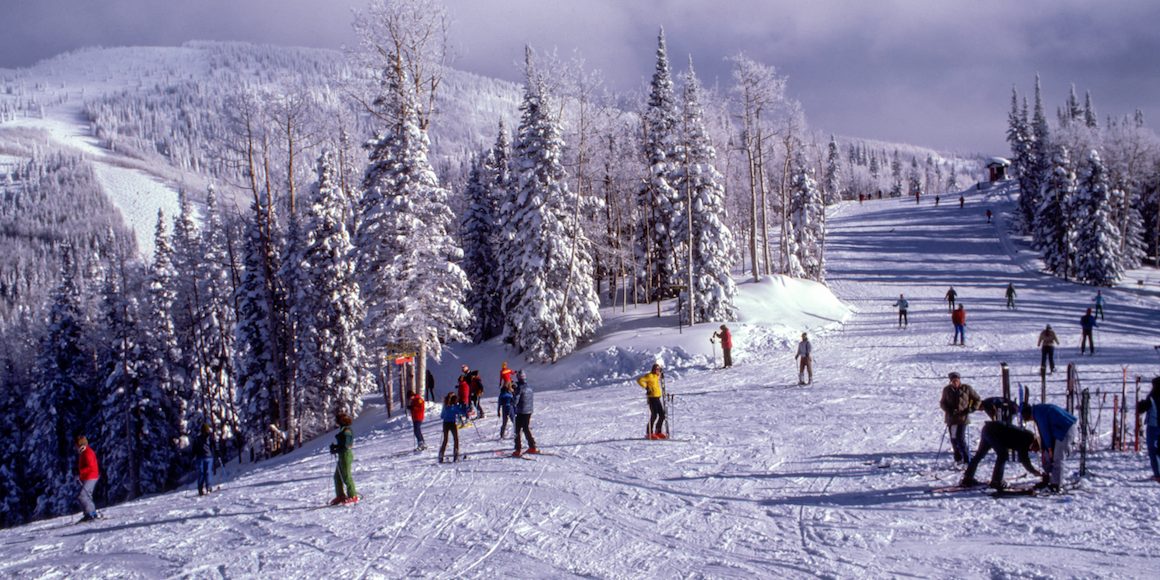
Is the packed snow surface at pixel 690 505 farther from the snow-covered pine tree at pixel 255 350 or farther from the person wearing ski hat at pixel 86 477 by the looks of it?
the snow-covered pine tree at pixel 255 350

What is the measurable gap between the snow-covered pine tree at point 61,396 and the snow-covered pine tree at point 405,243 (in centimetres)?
2906

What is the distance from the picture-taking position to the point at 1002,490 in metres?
10.4

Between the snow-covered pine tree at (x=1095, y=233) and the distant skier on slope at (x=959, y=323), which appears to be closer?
the distant skier on slope at (x=959, y=323)

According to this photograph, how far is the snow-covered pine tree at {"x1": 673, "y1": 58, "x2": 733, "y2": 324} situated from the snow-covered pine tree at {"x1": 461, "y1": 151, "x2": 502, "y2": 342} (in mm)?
13951

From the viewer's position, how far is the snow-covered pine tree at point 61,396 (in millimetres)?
43719

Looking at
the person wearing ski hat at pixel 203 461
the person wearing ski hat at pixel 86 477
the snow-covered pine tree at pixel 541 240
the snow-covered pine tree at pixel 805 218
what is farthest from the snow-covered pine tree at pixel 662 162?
the person wearing ski hat at pixel 86 477

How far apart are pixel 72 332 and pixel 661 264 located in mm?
37242

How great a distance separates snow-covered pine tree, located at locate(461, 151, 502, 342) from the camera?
152 ft

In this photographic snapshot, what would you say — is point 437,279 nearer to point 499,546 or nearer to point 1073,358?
point 499,546

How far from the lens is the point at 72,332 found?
146 feet

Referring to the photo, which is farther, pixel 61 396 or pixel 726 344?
pixel 61 396

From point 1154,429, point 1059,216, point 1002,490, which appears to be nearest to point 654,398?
point 1002,490

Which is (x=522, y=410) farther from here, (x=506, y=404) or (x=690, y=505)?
(x=690, y=505)

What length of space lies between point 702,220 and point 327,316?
1915 cm
